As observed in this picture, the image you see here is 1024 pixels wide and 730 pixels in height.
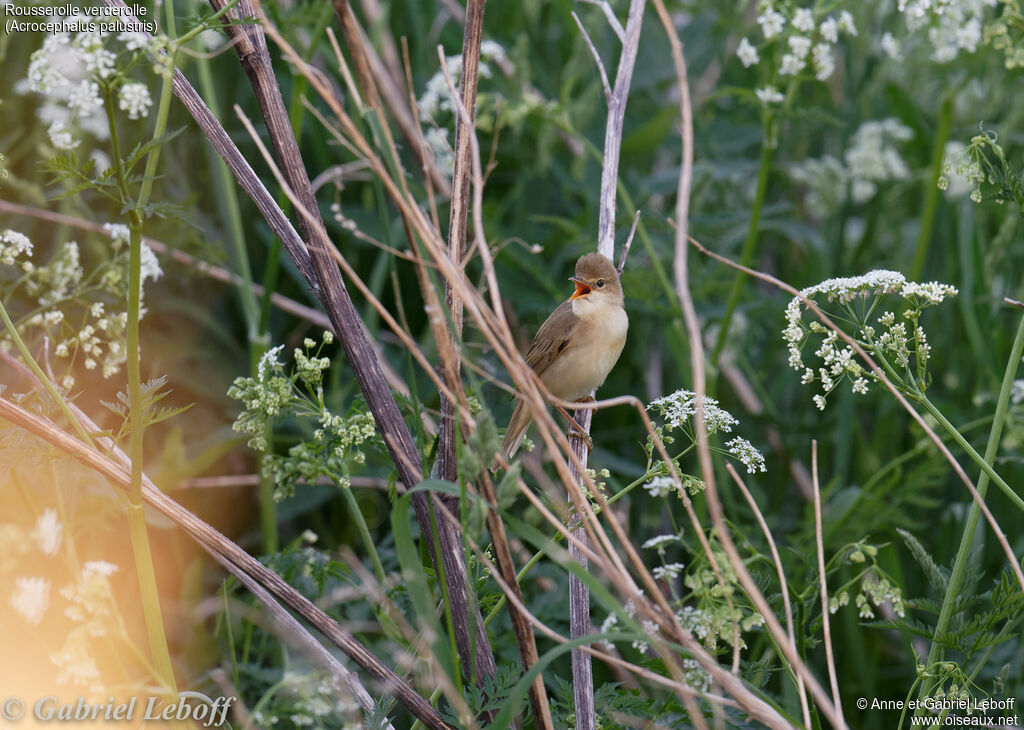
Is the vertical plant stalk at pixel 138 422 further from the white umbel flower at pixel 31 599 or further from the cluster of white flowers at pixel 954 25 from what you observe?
the cluster of white flowers at pixel 954 25

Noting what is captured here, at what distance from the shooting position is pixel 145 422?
1628mm

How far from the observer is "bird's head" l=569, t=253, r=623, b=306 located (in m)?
2.70

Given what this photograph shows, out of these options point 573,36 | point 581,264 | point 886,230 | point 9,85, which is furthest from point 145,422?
point 886,230

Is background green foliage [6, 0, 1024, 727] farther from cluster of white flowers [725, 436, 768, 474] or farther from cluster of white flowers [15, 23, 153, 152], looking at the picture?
cluster of white flowers [15, 23, 153, 152]

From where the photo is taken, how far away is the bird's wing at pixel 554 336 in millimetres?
2938

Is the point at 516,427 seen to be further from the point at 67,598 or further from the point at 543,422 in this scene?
the point at 543,422

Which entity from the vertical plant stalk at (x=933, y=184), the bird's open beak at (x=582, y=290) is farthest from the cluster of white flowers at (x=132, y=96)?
the vertical plant stalk at (x=933, y=184)

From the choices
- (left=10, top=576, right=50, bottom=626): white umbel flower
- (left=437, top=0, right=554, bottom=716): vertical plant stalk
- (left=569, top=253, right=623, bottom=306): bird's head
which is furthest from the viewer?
(left=569, top=253, right=623, bottom=306): bird's head

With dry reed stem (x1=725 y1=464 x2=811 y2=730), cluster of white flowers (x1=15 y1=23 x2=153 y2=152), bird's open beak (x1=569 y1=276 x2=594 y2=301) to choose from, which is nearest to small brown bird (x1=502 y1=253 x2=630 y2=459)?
bird's open beak (x1=569 y1=276 x2=594 y2=301)

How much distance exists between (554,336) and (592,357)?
0.66 ft

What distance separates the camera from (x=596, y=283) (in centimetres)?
279

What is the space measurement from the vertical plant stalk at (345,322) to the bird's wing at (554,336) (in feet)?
4.21

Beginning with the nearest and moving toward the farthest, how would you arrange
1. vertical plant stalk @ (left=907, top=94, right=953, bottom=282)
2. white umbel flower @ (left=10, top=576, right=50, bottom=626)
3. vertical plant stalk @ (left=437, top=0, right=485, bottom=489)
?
1. vertical plant stalk @ (left=437, top=0, right=485, bottom=489)
2. white umbel flower @ (left=10, top=576, right=50, bottom=626)
3. vertical plant stalk @ (left=907, top=94, right=953, bottom=282)

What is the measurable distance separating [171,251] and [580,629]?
1.97 m
